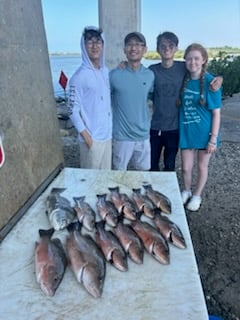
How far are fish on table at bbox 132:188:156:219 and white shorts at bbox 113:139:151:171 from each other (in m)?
1.09

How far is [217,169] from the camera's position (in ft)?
17.5

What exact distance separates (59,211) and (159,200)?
0.66 m

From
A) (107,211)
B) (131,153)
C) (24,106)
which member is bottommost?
(131,153)

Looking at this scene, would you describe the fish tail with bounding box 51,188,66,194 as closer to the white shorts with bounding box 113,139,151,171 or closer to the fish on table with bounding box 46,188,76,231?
the fish on table with bounding box 46,188,76,231

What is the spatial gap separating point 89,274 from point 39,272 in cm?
23

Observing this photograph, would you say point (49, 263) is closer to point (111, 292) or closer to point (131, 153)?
point (111, 292)

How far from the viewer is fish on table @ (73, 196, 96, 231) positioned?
2021 mm

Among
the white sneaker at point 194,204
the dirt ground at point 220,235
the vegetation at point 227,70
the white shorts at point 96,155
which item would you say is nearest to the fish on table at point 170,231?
the dirt ground at point 220,235

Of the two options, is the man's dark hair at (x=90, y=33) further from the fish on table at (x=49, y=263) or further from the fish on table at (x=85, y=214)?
the fish on table at (x=49, y=263)

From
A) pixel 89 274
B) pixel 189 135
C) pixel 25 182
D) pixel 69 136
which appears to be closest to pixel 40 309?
pixel 89 274

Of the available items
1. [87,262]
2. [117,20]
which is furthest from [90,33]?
[117,20]

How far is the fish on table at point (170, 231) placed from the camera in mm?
1869

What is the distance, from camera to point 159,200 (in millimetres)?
2314

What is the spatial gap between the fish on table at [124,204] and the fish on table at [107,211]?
39 millimetres
